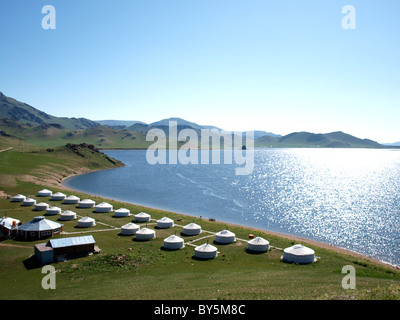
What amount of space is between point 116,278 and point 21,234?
25.7 meters

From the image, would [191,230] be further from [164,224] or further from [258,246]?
[258,246]

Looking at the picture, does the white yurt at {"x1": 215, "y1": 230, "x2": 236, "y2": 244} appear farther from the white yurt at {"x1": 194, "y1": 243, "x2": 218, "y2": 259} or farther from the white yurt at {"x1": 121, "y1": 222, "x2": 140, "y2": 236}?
the white yurt at {"x1": 121, "y1": 222, "x2": 140, "y2": 236}

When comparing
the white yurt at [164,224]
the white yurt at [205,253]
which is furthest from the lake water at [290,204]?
the white yurt at [205,253]

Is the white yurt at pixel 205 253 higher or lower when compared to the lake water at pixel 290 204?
higher

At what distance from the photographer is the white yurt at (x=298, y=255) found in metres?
46.8

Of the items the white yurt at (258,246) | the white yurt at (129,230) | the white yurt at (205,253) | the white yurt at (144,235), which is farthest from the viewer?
the white yurt at (129,230)

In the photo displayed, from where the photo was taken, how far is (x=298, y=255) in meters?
46.8

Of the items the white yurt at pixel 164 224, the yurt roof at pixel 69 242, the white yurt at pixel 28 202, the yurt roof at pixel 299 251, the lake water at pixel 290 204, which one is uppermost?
the yurt roof at pixel 69 242

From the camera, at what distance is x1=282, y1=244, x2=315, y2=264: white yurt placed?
154 feet

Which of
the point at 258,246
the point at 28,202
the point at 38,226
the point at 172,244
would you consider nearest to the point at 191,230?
the point at 172,244

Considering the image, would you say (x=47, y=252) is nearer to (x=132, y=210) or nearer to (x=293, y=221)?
(x=132, y=210)

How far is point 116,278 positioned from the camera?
1524 inches

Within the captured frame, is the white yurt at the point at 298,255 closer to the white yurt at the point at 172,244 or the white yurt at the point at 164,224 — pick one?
the white yurt at the point at 172,244

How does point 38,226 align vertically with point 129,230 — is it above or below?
above
